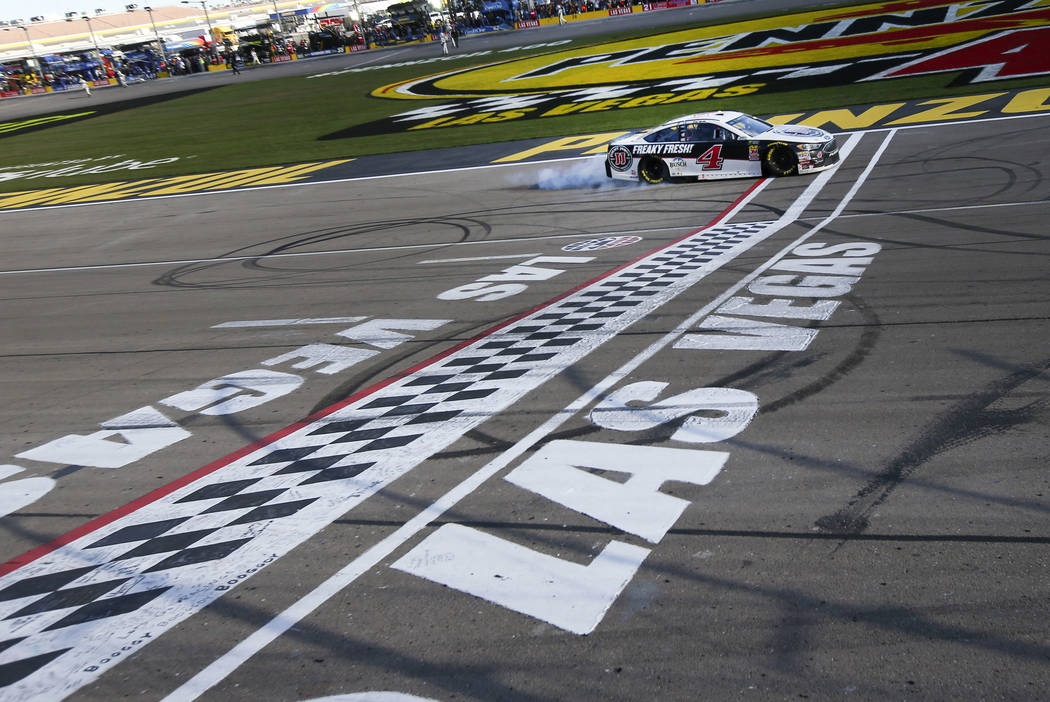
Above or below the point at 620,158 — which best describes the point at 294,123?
above

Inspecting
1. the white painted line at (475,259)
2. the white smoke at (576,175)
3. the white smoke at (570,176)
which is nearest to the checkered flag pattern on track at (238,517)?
the white painted line at (475,259)

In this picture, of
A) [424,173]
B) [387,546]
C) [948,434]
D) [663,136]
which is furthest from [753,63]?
[387,546]

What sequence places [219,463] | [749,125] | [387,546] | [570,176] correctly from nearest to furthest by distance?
1. [387,546]
2. [219,463]
3. [749,125]
4. [570,176]

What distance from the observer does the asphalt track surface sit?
4121 millimetres

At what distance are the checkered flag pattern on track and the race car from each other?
875 cm

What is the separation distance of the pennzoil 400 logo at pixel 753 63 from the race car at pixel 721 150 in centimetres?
1036

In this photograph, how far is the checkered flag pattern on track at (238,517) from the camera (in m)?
4.69

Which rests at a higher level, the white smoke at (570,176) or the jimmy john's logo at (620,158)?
the jimmy john's logo at (620,158)

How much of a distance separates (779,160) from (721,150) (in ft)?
3.65

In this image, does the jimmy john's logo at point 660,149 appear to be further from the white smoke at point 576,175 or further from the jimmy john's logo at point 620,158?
the white smoke at point 576,175

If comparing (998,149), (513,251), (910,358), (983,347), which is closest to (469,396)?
(910,358)

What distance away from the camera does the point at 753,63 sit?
32.5 m

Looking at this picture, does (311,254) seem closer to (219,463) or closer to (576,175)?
(576,175)

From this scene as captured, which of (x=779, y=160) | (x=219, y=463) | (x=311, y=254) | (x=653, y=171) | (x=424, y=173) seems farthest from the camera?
(x=424, y=173)
